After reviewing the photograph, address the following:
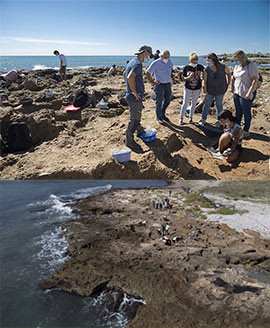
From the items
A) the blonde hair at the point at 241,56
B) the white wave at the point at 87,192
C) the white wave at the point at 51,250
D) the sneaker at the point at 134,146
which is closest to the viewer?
the white wave at the point at 51,250

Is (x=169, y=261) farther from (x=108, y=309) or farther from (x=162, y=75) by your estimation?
(x=162, y=75)

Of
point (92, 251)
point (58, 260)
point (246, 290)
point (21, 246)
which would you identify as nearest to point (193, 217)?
point (246, 290)

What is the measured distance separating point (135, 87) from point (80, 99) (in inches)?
104

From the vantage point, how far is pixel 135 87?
9.50 feet

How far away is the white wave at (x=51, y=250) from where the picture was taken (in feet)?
8.64

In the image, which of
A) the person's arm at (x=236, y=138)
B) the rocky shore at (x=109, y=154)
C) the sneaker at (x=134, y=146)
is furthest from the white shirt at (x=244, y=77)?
the sneaker at (x=134, y=146)

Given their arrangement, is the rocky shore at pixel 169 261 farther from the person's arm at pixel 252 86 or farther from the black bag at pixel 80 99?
the black bag at pixel 80 99

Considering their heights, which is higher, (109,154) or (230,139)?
(230,139)

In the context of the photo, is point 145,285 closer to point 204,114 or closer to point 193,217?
point 193,217

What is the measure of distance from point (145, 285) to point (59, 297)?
792mm

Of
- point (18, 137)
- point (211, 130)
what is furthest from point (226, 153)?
point (18, 137)

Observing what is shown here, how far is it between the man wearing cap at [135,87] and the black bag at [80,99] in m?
2.42

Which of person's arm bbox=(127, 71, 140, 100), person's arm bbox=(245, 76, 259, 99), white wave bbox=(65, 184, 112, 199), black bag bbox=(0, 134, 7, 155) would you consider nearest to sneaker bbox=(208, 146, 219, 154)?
person's arm bbox=(245, 76, 259, 99)

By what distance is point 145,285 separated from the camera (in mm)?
2402
